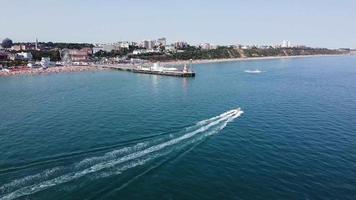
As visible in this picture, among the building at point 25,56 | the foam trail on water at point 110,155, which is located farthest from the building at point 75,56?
the foam trail on water at point 110,155

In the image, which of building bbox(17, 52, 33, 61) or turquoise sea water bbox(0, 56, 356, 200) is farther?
building bbox(17, 52, 33, 61)

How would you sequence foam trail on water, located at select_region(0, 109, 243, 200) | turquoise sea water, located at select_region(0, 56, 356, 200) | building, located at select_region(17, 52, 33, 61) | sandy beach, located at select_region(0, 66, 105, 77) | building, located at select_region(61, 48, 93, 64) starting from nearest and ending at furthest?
foam trail on water, located at select_region(0, 109, 243, 200), turquoise sea water, located at select_region(0, 56, 356, 200), sandy beach, located at select_region(0, 66, 105, 77), building, located at select_region(17, 52, 33, 61), building, located at select_region(61, 48, 93, 64)

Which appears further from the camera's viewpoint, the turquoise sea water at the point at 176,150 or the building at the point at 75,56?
the building at the point at 75,56

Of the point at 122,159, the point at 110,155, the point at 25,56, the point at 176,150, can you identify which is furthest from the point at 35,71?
the point at 122,159

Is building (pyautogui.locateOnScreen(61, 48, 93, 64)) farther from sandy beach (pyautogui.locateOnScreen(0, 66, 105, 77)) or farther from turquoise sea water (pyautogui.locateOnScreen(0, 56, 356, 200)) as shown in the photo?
turquoise sea water (pyautogui.locateOnScreen(0, 56, 356, 200))

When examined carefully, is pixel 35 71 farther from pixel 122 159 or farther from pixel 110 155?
pixel 122 159

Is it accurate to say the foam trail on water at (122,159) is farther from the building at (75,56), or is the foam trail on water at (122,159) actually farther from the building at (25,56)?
the building at (75,56)

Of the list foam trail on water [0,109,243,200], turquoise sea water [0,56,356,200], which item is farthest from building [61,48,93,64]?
foam trail on water [0,109,243,200]

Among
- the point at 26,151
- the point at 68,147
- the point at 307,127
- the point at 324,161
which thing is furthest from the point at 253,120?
the point at 26,151
